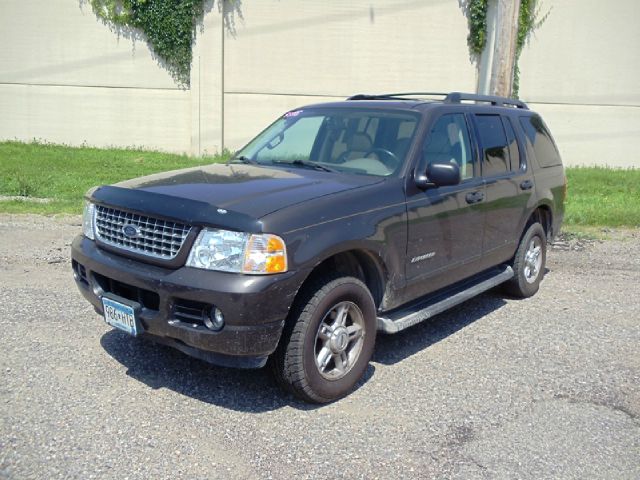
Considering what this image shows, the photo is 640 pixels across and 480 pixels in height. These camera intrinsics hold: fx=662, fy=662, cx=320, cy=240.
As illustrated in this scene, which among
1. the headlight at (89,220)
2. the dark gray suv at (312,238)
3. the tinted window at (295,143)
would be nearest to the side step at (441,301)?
the dark gray suv at (312,238)

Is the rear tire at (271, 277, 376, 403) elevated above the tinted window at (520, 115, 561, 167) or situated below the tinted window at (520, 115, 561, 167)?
below

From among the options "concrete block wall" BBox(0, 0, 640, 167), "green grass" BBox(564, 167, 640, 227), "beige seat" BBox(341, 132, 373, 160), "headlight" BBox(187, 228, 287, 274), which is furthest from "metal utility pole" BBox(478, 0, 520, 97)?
"headlight" BBox(187, 228, 287, 274)

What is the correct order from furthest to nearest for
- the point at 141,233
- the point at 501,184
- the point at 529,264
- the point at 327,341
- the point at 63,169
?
the point at 63,169 → the point at 529,264 → the point at 501,184 → the point at 327,341 → the point at 141,233

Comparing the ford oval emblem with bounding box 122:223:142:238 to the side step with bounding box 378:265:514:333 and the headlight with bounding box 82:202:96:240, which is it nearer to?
the headlight with bounding box 82:202:96:240

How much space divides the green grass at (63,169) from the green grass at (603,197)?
8.12 m

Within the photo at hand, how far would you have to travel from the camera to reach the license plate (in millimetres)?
3928

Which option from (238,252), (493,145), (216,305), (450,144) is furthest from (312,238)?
(493,145)

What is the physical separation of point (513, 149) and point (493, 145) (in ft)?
1.37

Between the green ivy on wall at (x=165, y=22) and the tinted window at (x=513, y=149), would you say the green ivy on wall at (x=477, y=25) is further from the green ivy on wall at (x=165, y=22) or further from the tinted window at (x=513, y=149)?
the tinted window at (x=513, y=149)

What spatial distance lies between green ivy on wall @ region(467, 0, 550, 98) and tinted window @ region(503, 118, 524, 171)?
38.1 feet

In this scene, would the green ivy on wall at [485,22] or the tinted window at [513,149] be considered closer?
the tinted window at [513,149]

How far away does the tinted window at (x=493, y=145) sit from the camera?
222 inches

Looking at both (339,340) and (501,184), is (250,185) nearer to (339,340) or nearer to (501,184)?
(339,340)

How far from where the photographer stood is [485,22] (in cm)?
1694
